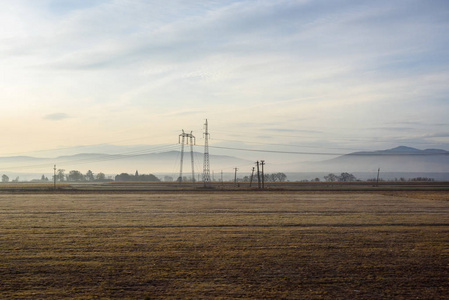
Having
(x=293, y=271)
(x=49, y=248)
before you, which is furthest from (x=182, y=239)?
(x=293, y=271)

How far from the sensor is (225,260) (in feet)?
51.1

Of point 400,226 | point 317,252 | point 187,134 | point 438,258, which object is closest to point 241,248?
point 317,252

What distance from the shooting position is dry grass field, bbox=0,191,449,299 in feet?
39.6

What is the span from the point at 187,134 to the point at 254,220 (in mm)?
88578

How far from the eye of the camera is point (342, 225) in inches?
993

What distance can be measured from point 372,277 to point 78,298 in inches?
364

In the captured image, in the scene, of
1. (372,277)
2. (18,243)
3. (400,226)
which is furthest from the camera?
(400,226)

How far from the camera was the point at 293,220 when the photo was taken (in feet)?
89.9

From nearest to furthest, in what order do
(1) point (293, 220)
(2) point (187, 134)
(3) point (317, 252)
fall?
(3) point (317, 252) < (1) point (293, 220) < (2) point (187, 134)

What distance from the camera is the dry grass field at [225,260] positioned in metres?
12.1

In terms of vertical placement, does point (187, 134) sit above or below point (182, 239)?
above

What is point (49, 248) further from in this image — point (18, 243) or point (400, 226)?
point (400, 226)

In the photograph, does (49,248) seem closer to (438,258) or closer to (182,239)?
(182,239)

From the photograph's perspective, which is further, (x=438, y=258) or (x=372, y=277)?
(x=438, y=258)
